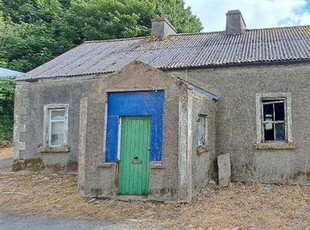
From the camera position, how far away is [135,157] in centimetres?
944

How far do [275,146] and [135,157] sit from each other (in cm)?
482

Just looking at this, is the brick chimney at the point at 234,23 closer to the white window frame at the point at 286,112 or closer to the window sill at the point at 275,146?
the white window frame at the point at 286,112

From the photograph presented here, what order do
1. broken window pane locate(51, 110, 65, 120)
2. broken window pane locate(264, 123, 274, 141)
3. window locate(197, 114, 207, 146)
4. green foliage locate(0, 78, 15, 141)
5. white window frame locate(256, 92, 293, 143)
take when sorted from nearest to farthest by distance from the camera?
1. window locate(197, 114, 207, 146)
2. white window frame locate(256, 92, 293, 143)
3. broken window pane locate(264, 123, 274, 141)
4. broken window pane locate(51, 110, 65, 120)
5. green foliage locate(0, 78, 15, 141)

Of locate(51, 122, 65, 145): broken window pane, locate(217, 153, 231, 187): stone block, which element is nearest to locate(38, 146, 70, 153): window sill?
locate(51, 122, 65, 145): broken window pane

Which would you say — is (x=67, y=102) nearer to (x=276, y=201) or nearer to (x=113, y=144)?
(x=113, y=144)

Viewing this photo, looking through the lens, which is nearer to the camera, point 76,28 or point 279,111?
point 279,111

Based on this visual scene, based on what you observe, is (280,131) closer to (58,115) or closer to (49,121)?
(58,115)

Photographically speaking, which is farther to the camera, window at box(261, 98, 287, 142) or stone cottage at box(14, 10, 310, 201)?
window at box(261, 98, 287, 142)

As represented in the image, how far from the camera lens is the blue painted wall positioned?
923 centimetres

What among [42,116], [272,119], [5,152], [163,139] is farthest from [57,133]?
[5,152]

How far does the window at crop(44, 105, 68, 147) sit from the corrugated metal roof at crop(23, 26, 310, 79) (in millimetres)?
1392

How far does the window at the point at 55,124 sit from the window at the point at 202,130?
573cm

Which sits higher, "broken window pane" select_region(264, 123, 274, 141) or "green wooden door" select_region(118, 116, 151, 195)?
"broken window pane" select_region(264, 123, 274, 141)

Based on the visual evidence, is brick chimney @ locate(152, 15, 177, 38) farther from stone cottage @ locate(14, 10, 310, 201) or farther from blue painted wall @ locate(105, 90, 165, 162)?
blue painted wall @ locate(105, 90, 165, 162)
